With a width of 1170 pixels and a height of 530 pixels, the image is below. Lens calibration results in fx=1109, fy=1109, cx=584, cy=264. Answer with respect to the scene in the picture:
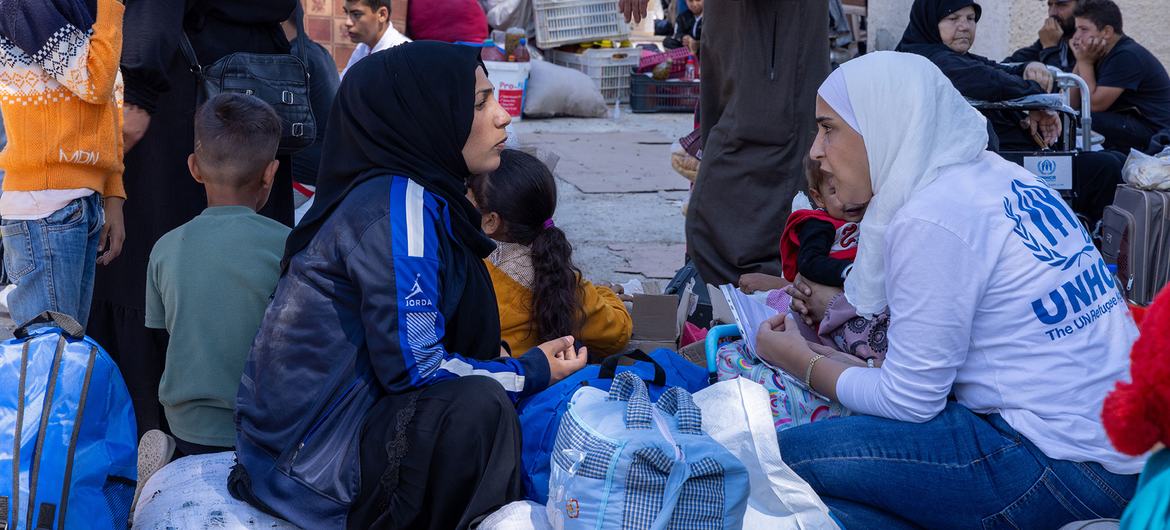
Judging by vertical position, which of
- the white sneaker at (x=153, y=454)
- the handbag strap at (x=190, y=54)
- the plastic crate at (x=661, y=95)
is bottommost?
the plastic crate at (x=661, y=95)

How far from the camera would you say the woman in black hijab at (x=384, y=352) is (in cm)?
242

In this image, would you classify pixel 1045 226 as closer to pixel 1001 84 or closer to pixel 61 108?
pixel 61 108

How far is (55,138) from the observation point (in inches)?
132

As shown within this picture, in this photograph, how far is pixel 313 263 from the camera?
2480mm

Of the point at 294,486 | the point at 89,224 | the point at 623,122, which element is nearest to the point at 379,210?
the point at 294,486

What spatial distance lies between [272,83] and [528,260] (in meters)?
1.15

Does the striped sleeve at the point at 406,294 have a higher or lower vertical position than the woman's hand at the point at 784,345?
higher

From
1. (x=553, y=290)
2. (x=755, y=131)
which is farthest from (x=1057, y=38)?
(x=553, y=290)

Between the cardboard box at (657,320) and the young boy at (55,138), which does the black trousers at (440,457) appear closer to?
the cardboard box at (657,320)

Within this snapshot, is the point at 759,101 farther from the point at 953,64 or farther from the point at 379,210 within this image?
the point at 379,210

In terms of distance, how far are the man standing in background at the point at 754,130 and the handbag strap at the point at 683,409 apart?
6.59 feet

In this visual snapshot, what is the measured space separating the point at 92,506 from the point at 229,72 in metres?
1.69

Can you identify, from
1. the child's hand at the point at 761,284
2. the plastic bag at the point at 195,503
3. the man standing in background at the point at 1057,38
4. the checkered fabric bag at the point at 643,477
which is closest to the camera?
the checkered fabric bag at the point at 643,477

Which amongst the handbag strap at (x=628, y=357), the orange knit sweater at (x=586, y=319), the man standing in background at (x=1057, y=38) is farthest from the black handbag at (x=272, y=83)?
the man standing in background at (x=1057, y=38)
